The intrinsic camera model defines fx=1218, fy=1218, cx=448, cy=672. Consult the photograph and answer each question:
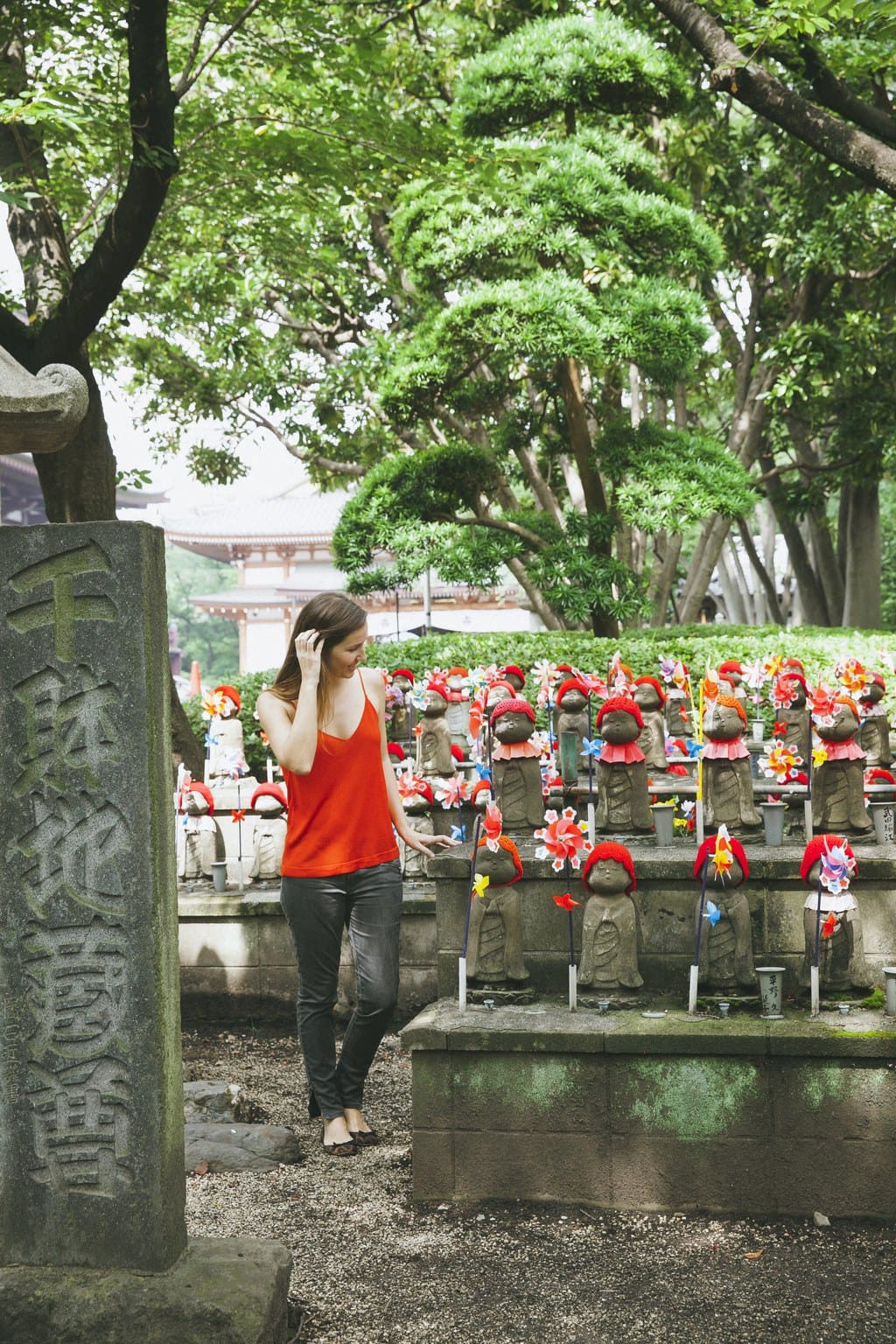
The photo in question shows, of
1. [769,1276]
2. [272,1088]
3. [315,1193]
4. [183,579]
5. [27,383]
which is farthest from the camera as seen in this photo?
[183,579]

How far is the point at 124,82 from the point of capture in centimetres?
758

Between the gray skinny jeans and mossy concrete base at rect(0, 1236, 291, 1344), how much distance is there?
1.40m

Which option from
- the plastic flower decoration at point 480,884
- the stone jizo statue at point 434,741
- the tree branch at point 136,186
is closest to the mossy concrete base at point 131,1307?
the plastic flower decoration at point 480,884

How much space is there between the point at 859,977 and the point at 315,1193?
6.46 feet

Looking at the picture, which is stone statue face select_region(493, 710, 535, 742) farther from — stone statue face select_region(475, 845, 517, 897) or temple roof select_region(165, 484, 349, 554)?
temple roof select_region(165, 484, 349, 554)

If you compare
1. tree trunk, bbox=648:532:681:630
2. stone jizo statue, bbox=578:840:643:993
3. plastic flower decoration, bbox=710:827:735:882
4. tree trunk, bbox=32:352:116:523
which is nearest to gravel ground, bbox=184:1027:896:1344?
stone jizo statue, bbox=578:840:643:993

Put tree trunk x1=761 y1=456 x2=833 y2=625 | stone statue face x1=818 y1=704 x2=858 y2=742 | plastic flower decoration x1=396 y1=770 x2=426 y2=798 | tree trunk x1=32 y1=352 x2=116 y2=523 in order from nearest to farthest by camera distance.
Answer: stone statue face x1=818 y1=704 x2=858 y2=742 < plastic flower decoration x1=396 y1=770 x2=426 y2=798 < tree trunk x1=32 y1=352 x2=116 y2=523 < tree trunk x1=761 y1=456 x2=833 y2=625

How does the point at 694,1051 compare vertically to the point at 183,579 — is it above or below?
below

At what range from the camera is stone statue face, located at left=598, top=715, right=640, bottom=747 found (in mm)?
4840

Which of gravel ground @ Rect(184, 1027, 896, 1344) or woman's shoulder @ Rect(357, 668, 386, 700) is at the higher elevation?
woman's shoulder @ Rect(357, 668, 386, 700)

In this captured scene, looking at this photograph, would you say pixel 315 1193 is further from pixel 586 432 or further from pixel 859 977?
pixel 586 432

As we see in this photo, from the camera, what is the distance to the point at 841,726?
15.5 feet

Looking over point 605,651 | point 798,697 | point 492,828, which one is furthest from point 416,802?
point 605,651

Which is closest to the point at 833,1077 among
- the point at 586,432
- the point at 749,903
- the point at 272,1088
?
the point at 749,903
